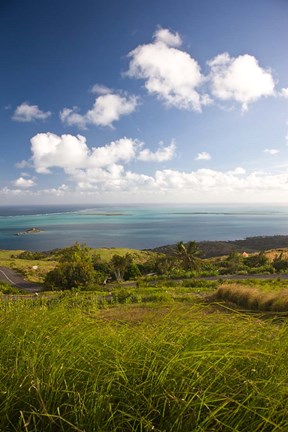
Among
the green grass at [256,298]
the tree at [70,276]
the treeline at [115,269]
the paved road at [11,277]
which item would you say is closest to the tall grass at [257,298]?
the green grass at [256,298]

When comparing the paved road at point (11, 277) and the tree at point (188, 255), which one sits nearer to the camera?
the tree at point (188, 255)

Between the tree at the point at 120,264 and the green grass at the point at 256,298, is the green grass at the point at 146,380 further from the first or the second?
the tree at the point at 120,264

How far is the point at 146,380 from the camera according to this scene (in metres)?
1.63

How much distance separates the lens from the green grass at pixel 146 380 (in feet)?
4.90

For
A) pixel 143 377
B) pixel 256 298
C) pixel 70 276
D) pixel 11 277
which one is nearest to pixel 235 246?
pixel 11 277

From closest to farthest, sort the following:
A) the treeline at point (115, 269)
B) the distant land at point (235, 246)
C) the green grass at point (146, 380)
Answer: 1. the green grass at point (146, 380)
2. the treeline at point (115, 269)
3. the distant land at point (235, 246)

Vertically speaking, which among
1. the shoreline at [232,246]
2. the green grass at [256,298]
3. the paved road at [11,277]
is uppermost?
the green grass at [256,298]

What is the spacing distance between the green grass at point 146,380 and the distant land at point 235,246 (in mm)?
95676

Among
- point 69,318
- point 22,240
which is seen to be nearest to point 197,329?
point 69,318

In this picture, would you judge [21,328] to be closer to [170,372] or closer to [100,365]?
[100,365]

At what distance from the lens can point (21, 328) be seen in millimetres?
2408

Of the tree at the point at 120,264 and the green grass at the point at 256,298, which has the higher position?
the green grass at the point at 256,298

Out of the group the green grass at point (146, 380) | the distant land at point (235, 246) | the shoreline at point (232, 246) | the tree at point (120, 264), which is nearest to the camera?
the green grass at point (146, 380)

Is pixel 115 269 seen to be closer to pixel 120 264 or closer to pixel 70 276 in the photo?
pixel 120 264
